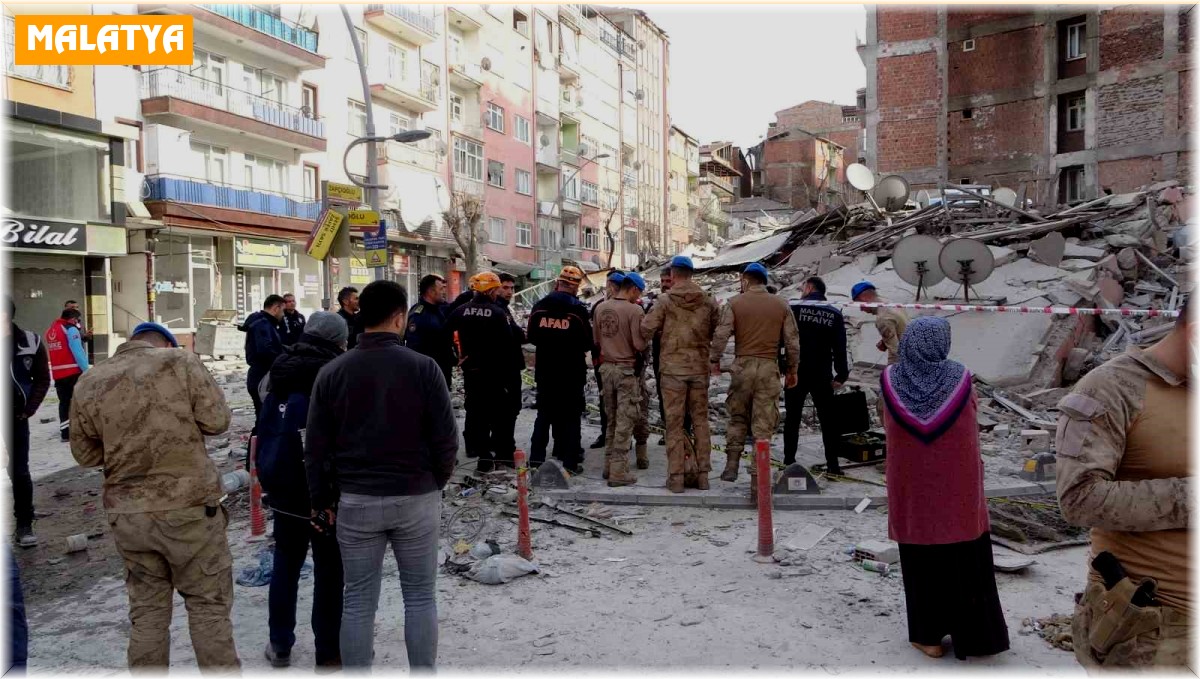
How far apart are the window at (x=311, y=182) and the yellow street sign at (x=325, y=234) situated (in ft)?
75.5

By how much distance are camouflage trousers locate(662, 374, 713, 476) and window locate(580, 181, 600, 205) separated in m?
49.4

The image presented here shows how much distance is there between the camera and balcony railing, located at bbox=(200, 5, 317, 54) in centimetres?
2844

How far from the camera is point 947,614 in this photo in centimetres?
433

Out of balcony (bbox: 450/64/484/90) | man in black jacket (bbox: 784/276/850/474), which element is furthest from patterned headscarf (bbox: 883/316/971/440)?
balcony (bbox: 450/64/484/90)

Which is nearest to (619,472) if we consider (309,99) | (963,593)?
(963,593)

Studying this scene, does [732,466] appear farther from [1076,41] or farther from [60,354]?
[1076,41]

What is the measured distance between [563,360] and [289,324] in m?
4.36

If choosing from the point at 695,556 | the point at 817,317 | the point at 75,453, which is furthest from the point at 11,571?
the point at 817,317

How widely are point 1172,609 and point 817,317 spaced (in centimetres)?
622

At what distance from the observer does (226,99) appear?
28.6 meters

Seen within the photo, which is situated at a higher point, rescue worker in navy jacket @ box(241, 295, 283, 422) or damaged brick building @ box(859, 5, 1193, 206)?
damaged brick building @ box(859, 5, 1193, 206)

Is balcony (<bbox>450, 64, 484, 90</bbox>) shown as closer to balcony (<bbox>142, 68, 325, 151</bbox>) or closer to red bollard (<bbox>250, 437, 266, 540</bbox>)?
balcony (<bbox>142, 68, 325, 151</bbox>)

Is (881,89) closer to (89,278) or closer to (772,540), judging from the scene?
(89,278)

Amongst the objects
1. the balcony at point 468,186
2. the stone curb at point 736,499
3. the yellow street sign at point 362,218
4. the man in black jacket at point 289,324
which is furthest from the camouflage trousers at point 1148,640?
the balcony at point 468,186
